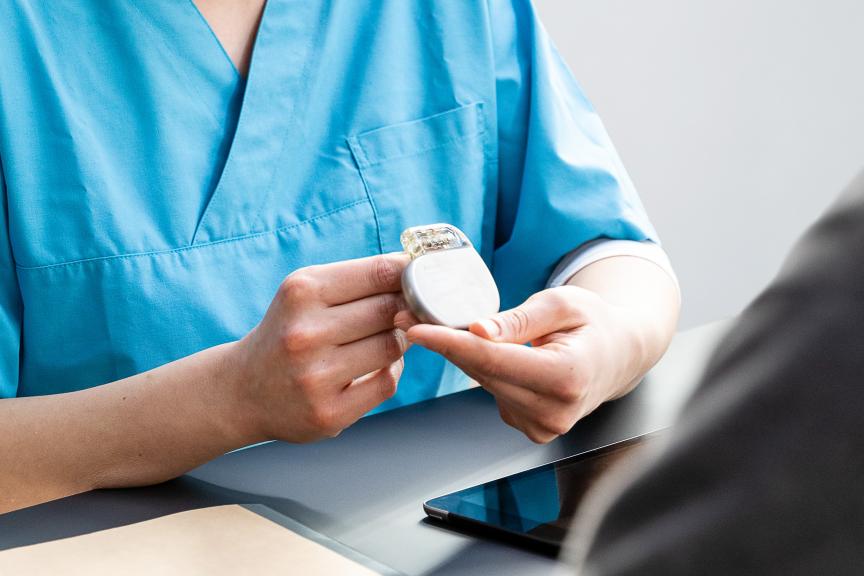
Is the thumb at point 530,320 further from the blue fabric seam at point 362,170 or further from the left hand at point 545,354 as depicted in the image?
the blue fabric seam at point 362,170

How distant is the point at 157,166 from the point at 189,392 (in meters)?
0.23

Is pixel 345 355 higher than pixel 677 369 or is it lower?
higher

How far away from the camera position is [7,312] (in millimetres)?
744

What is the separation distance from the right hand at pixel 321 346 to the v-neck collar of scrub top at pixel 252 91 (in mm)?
194

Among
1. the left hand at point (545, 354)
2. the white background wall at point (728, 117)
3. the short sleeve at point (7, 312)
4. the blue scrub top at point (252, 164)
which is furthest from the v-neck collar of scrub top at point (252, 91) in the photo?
the white background wall at point (728, 117)

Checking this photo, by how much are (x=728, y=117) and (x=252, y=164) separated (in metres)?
1.61

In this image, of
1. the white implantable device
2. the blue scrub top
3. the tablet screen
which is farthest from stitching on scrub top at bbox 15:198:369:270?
the tablet screen

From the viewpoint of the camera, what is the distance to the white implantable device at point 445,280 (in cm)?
59

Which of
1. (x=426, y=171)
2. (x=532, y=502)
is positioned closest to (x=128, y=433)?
(x=532, y=502)

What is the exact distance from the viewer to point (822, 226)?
220mm

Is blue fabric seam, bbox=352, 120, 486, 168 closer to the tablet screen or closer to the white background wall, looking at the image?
the tablet screen

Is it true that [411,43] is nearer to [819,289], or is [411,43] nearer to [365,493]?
[365,493]

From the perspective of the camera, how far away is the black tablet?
1.77 ft

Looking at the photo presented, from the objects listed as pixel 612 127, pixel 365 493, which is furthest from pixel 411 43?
pixel 612 127
